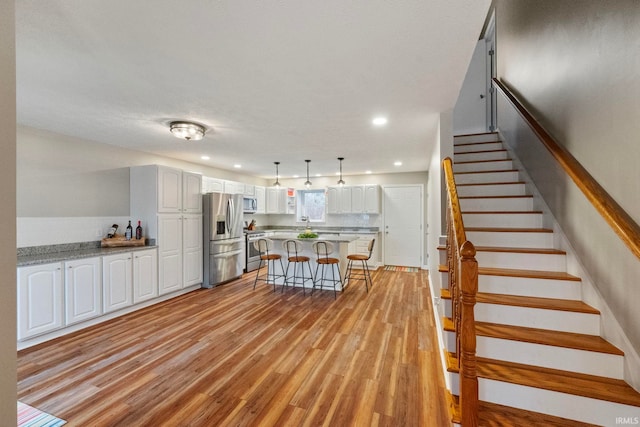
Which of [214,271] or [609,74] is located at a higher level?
[609,74]

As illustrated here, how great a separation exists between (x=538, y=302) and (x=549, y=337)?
0.27 m

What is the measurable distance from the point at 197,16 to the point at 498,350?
2748 mm

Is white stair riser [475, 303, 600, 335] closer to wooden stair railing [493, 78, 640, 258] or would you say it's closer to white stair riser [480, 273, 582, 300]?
white stair riser [480, 273, 582, 300]

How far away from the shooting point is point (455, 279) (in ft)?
6.21

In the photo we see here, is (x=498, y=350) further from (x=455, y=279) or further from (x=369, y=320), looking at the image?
(x=369, y=320)

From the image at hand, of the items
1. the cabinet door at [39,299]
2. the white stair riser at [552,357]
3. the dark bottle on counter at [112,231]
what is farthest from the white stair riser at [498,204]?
the dark bottle on counter at [112,231]

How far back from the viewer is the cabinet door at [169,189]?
4309 millimetres

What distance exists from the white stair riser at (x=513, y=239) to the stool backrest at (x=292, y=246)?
9.27 feet

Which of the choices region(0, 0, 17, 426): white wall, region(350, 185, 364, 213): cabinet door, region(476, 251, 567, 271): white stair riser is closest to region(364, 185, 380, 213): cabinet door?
region(350, 185, 364, 213): cabinet door

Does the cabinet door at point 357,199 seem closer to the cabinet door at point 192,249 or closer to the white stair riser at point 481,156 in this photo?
the white stair riser at point 481,156

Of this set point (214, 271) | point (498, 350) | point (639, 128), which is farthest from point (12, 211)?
point (214, 271)

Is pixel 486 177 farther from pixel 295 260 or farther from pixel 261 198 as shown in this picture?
pixel 261 198

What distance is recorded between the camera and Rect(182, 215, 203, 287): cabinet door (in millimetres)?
4730

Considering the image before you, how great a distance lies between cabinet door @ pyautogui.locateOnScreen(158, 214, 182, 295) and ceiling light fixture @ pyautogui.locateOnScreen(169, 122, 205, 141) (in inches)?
65.6
